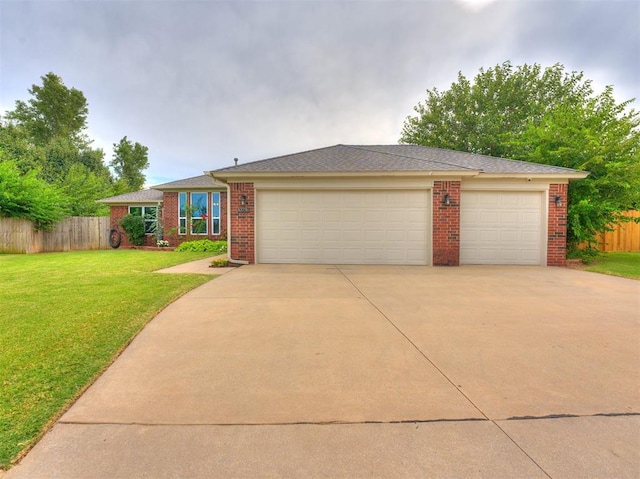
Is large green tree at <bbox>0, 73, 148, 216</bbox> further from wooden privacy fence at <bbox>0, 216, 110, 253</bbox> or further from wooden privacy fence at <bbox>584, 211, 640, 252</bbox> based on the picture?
wooden privacy fence at <bbox>584, 211, 640, 252</bbox>

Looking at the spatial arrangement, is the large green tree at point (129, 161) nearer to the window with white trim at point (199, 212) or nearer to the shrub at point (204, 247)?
the window with white trim at point (199, 212)

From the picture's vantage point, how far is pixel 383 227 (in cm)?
948

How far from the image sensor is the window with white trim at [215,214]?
1582cm

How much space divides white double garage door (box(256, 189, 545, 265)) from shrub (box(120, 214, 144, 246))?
32.5 ft

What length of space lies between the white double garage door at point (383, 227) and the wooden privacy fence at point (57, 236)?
39.5ft

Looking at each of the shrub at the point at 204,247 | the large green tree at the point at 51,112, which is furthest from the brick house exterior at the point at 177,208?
the large green tree at the point at 51,112

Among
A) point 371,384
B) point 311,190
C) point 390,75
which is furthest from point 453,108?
point 371,384

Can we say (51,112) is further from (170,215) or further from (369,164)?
(369,164)

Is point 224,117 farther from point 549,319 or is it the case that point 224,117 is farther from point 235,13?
point 549,319

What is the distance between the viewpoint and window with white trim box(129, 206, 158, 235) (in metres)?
16.5

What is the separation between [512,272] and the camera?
816cm

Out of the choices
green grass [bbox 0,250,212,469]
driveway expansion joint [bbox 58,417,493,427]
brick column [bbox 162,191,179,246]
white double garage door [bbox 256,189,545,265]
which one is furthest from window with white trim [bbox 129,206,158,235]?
driveway expansion joint [bbox 58,417,493,427]

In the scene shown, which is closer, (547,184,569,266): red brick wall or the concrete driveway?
the concrete driveway

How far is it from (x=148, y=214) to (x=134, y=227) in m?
1.05
